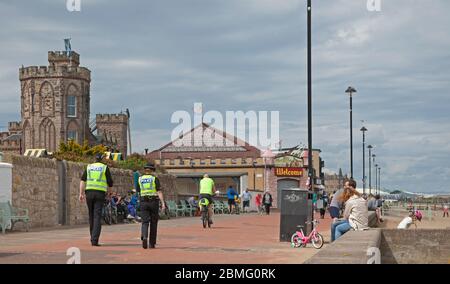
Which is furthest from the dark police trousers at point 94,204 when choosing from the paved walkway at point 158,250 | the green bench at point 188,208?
the green bench at point 188,208

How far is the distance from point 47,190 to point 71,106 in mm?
67412

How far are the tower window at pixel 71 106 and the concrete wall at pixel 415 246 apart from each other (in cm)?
7485

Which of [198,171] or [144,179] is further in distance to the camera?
[198,171]

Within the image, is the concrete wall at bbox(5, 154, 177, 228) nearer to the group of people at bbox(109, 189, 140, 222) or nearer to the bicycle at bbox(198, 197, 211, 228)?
the group of people at bbox(109, 189, 140, 222)

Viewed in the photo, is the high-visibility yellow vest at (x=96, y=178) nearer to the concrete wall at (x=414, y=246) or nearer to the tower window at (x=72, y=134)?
the concrete wall at (x=414, y=246)

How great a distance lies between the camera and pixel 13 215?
1878cm

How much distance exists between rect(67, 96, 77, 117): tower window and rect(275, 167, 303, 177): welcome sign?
25898 mm

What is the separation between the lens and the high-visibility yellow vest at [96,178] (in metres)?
14.1

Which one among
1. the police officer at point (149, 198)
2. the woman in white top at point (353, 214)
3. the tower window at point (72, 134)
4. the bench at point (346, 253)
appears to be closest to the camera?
the bench at point (346, 253)

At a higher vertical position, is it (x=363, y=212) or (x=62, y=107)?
(x=62, y=107)

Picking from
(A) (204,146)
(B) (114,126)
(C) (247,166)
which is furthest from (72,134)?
(C) (247,166)
